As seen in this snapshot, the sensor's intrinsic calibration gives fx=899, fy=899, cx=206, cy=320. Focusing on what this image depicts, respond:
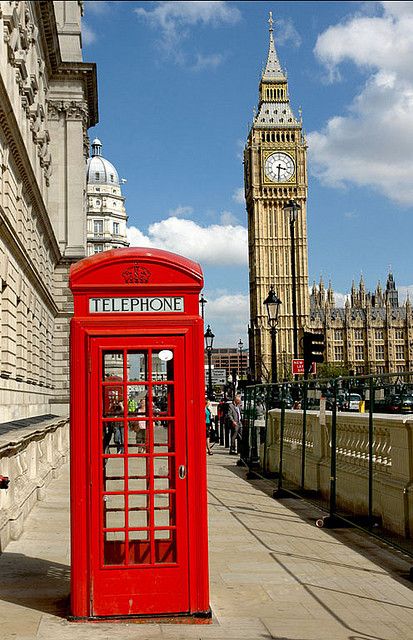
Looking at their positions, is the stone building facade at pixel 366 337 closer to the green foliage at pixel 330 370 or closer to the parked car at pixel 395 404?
the green foliage at pixel 330 370

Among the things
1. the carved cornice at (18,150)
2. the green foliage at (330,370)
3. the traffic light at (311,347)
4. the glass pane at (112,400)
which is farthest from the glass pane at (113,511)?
the green foliage at (330,370)

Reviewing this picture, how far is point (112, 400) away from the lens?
6738mm

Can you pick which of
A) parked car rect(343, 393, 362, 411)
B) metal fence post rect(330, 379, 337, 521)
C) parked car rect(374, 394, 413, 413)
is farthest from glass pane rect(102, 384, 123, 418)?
metal fence post rect(330, 379, 337, 521)

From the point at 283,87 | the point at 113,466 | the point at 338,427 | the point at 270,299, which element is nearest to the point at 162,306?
the point at 113,466

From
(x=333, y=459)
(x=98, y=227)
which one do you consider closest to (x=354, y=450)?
(x=333, y=459)

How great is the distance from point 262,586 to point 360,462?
439 centimetres

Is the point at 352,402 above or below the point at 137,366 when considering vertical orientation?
below

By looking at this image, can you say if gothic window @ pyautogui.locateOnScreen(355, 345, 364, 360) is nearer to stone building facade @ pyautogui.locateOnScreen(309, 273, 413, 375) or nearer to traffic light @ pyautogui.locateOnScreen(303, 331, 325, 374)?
stone building facade @ pyautogui.locateOnScreen(309, 273, 413, 375)

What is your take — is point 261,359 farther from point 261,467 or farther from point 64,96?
point 261,467

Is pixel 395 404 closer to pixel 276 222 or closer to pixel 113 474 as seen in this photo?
pixel 113 474

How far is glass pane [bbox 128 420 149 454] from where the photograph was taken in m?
6.63

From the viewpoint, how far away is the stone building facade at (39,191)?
23047 millimetres

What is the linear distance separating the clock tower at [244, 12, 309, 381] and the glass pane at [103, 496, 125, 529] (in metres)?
123

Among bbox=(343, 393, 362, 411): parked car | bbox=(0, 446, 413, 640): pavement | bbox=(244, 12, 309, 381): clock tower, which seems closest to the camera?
bbox=(0, 446, 413, 640): pavement
